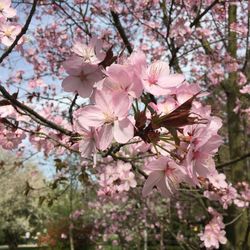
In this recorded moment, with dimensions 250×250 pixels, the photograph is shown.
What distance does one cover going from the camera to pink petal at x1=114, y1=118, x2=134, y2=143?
113cm

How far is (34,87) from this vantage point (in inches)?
168

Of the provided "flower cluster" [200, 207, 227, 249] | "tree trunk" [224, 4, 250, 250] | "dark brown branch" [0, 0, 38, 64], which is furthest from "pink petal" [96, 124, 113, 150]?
"tree trunk" [224, 4, 250, 250]

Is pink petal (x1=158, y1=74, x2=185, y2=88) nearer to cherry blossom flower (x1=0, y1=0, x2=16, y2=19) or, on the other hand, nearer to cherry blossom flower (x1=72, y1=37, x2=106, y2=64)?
cherry blossom flower (x1=72, y1=37, x2=106, y2=64)

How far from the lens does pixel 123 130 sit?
114 centimetres

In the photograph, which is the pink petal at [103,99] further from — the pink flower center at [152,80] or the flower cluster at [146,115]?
the pink flower center at [152,80]

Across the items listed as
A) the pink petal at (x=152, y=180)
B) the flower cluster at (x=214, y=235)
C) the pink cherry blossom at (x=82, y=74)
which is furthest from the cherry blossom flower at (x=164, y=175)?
the flower cluster at (x=214, y=235)

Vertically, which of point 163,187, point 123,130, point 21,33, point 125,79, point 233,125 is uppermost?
point 233,125

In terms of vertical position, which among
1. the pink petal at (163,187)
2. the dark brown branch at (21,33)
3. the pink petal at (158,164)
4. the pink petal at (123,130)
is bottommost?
the pink petal at (163,187)

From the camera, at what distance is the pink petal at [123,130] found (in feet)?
3.70

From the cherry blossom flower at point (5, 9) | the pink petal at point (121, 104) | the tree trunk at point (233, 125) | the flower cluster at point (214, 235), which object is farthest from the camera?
the tree trunk at point (233, 125)

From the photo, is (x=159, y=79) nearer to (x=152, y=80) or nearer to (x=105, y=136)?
(x=152, y=80)

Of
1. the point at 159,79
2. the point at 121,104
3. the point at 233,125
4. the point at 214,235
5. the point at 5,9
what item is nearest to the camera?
the point at 121,104

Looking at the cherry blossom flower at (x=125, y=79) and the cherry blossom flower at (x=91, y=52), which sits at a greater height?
the cherry blossom flower at (x=91, y=52)

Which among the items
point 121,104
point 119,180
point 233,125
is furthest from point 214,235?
point 121,104
